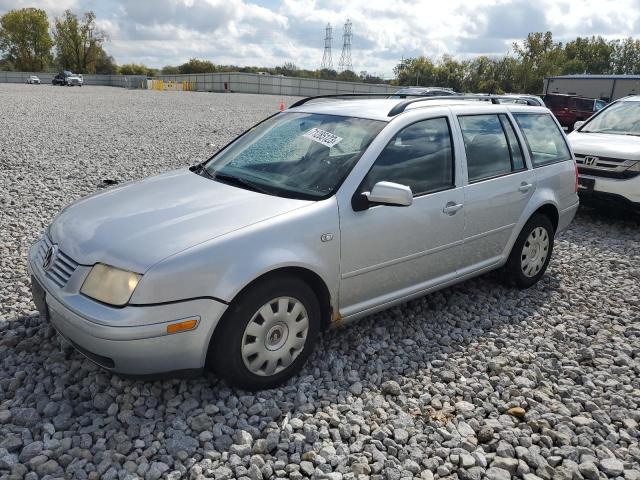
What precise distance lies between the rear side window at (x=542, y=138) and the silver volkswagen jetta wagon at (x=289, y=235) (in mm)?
41

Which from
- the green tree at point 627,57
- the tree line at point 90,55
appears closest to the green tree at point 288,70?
the tree line at point 90,55

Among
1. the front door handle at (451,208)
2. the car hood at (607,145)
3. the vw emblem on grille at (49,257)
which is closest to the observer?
the vw emblem on grille at (49,257)

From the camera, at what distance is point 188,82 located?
199ft

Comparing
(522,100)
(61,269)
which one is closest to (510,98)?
(522,100)

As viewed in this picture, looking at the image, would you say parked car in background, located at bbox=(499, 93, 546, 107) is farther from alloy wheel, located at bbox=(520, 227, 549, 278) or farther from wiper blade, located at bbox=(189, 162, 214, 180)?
wiper blade, located at bbox=(189, 162, 214, 180)

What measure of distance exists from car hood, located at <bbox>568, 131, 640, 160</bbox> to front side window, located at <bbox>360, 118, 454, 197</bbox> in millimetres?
3819

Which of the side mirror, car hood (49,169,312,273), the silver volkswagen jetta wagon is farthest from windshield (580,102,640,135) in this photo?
car hood (49,169,312,273)

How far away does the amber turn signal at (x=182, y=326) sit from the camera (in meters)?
2.81

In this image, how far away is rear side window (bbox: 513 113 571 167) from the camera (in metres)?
4.92

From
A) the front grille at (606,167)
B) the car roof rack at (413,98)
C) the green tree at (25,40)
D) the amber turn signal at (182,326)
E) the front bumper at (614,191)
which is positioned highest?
the green tree at (25,40)

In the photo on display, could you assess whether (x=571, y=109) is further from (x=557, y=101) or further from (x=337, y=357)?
(x=337, y=357)

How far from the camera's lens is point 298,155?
12.8 ft

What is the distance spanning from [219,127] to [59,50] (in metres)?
84.1

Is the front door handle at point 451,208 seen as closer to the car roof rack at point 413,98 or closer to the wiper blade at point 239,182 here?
the car roof rack at point 413,98
